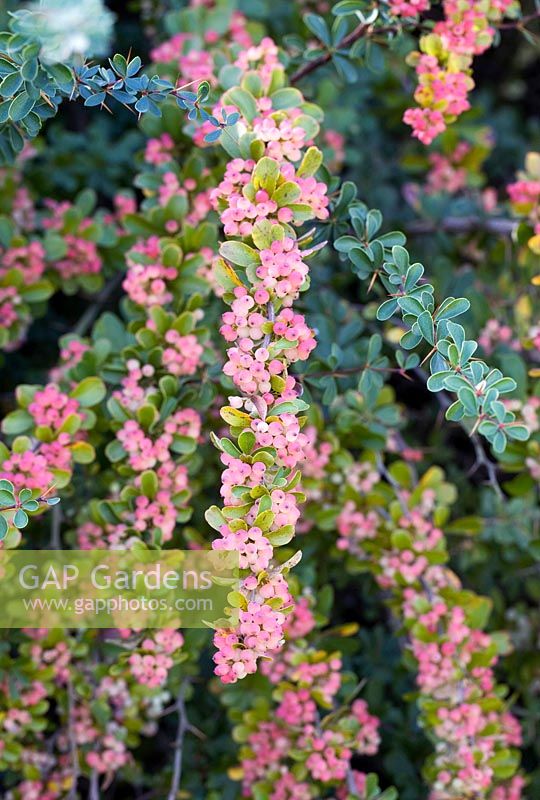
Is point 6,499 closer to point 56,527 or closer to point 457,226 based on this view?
point 56,527

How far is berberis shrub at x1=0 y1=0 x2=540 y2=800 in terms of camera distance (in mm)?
963

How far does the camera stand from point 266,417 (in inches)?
36.6

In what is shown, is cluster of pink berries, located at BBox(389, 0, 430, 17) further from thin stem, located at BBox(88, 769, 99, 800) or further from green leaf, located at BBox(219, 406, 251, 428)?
thin stem, located at BBox(88, 769, 99, 800)

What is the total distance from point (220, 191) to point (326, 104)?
2.74ft

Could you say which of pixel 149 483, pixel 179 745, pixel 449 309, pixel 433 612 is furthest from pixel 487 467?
pixel 179 745

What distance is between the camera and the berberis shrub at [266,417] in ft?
3.16

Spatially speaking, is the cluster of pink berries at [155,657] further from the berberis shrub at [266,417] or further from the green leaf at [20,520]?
the green leaf at [20,520]

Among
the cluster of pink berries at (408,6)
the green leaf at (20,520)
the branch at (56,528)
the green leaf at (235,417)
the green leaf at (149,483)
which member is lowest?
the branch at (56,528)

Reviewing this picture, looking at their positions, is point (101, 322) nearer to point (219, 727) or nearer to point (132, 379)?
point (132, 379)

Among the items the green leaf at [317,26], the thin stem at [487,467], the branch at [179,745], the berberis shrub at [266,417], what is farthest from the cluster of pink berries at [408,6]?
the branch at [179,745]

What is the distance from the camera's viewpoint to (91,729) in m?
1.30

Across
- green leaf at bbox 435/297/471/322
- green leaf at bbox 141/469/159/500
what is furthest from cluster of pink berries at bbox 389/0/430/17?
green leaf at bbox 141/469/159/500

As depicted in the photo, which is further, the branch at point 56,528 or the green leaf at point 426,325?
the branch at point 56,528

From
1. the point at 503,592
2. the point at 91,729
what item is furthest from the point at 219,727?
the point at 503,592
